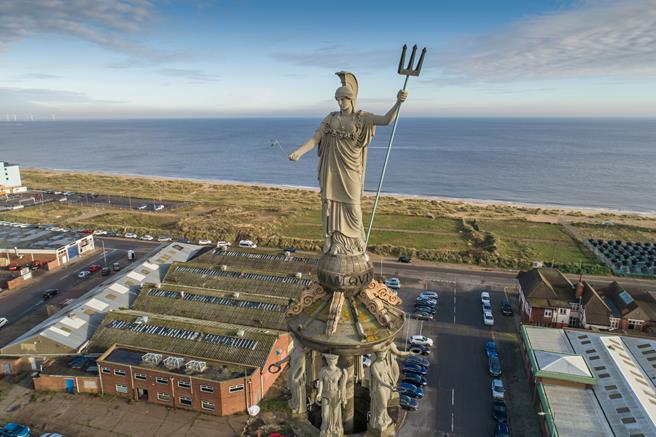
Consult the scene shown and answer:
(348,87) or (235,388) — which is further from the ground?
(348,87)

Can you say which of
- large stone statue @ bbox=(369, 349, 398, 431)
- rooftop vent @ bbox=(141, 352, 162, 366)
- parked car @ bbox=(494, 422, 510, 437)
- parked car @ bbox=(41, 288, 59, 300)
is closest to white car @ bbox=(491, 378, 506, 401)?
parked car @ bbox=(494, 422, 510, 437)

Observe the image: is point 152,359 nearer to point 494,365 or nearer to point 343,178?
point 494,365

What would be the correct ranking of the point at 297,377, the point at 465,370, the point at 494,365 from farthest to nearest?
the point at 465,370 → the point at 494,365 → the point at 297,377

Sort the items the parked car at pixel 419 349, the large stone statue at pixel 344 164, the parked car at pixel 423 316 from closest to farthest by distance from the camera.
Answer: the large stone statue at pixel 344 164, the parked car at pixel 419 349, the parked car at pixel 423 316

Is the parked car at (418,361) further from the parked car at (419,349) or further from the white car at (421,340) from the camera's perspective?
the white car at (421,340)

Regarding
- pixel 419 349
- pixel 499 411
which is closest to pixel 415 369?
pixel 419 349

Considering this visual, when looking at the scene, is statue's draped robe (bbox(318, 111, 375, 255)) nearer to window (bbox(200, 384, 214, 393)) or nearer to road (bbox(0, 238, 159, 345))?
window (bbox(200, 384, 214, 393))

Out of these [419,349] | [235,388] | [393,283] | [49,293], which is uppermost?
[235,388]

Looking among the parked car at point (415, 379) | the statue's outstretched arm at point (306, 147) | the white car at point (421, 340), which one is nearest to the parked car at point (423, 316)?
the white car at point (421, 340)
